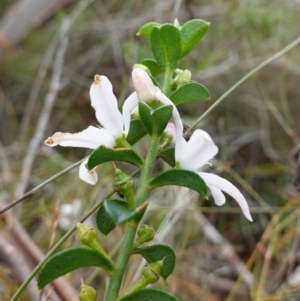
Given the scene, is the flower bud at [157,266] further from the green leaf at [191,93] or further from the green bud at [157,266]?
the green leaf at [191,93]

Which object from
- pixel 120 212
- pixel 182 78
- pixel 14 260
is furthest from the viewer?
pixel 14 260

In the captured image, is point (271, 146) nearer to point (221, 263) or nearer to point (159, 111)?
point (221, 263)

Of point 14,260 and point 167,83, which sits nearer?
point 167,83

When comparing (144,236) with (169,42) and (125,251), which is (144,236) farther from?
(169,42)

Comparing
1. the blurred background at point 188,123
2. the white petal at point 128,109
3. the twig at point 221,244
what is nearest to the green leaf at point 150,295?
the white petal at point 128,109

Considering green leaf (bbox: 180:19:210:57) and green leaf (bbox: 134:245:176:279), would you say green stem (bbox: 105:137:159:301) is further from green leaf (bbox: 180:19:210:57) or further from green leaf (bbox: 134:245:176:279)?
green leaf (bbox: 180:19:210:57)

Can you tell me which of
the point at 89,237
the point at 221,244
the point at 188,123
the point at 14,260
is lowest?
the point at 221,244

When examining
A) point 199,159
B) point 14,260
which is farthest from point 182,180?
point 14,260

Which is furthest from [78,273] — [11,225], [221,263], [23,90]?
[23,90]
